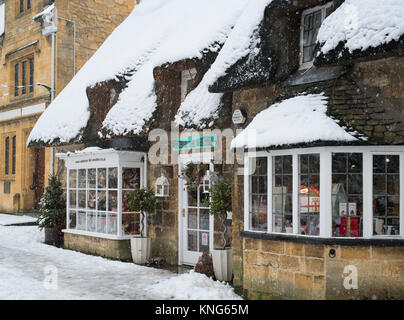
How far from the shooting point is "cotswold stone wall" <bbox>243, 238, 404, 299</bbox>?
697 cm

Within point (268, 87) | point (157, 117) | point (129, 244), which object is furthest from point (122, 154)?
point (268, 87)

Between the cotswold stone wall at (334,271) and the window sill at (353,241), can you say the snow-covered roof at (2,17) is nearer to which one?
the cotswold stone wall at (334,271)

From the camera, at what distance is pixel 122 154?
11.9 meters

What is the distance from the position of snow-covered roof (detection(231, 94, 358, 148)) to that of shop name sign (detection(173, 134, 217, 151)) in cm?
200

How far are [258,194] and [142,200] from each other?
3.96 metres

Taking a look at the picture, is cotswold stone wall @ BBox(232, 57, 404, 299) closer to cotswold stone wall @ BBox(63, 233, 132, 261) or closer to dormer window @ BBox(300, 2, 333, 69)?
dormer window @ BBox(300, 2, 333, 69)

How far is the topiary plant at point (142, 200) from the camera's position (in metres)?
11.4

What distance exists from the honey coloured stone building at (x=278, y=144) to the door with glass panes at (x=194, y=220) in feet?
0.10

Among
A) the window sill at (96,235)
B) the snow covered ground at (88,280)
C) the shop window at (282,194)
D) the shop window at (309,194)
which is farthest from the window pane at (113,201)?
the shop window at (309,194)

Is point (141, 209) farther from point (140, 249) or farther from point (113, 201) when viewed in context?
point (113, 201)

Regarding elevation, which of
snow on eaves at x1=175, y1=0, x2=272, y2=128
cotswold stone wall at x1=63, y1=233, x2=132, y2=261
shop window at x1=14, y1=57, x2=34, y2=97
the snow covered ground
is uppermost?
shop window at x1=14, y1=57, x2=34, y2=97

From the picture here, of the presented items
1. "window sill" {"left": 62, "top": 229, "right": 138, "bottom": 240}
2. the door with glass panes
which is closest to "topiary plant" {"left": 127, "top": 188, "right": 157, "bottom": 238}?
the door with glass panes

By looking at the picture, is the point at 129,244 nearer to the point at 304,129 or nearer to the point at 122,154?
the point at 122,154
